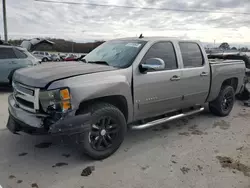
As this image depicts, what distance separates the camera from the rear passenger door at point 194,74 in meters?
4.81

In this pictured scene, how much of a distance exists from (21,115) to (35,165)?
72 cm

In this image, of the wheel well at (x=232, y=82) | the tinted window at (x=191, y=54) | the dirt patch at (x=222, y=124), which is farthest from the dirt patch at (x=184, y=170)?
the wheel well at (x=232, y=82)

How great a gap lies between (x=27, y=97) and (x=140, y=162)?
1.85 m

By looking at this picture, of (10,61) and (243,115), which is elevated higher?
(10,61)

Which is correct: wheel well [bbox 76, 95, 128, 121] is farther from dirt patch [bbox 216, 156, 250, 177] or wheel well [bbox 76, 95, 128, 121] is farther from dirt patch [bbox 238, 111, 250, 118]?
dirt patch [bbox 238, 111, 250, 118]

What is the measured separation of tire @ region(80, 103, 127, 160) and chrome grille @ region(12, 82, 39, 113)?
2.38ft

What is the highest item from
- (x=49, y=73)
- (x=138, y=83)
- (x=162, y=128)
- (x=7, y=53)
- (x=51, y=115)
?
(x=7, y=53)

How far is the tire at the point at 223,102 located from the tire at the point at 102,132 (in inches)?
124

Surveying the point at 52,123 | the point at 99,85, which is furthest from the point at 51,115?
the point at 99,85

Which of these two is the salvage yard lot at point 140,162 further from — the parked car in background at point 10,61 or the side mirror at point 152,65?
the parked car in background at point 10,61

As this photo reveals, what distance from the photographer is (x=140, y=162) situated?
3.63 meters

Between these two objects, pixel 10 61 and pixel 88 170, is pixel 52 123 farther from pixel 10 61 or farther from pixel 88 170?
pixel 10 61

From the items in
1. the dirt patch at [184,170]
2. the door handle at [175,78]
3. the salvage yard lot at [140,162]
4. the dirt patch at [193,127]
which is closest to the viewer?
the salvage yard lot at [140,162]

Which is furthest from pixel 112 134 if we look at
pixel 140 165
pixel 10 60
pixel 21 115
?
pixel 10 60
